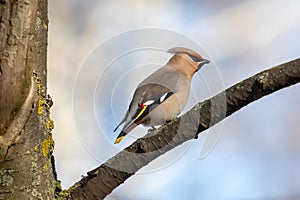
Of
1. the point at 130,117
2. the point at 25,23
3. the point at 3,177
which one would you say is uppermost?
the point at 130,117

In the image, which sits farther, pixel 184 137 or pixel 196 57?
pixel 196 57

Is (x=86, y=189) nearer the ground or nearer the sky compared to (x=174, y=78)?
nearer the ground

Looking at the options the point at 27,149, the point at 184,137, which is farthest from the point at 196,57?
the point at 27,149

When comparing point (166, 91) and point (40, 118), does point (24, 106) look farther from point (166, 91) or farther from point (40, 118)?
point (166, 91)

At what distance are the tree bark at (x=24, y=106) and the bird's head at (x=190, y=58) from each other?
0.69m

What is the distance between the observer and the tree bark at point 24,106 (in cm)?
99

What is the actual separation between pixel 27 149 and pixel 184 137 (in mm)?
349

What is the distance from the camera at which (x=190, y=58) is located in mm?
1867

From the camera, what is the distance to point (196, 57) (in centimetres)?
185

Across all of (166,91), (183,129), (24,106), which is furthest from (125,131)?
(24,106)

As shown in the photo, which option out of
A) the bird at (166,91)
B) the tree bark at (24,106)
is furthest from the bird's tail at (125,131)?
the tree bark at (24,106)

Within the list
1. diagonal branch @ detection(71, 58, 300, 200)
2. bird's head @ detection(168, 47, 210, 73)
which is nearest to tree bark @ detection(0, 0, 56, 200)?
diagonal branch @ detection(71, 58, 300, 200)

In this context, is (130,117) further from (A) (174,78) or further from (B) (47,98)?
(B) (47,98)

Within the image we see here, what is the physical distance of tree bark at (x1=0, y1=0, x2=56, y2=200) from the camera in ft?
3.26
